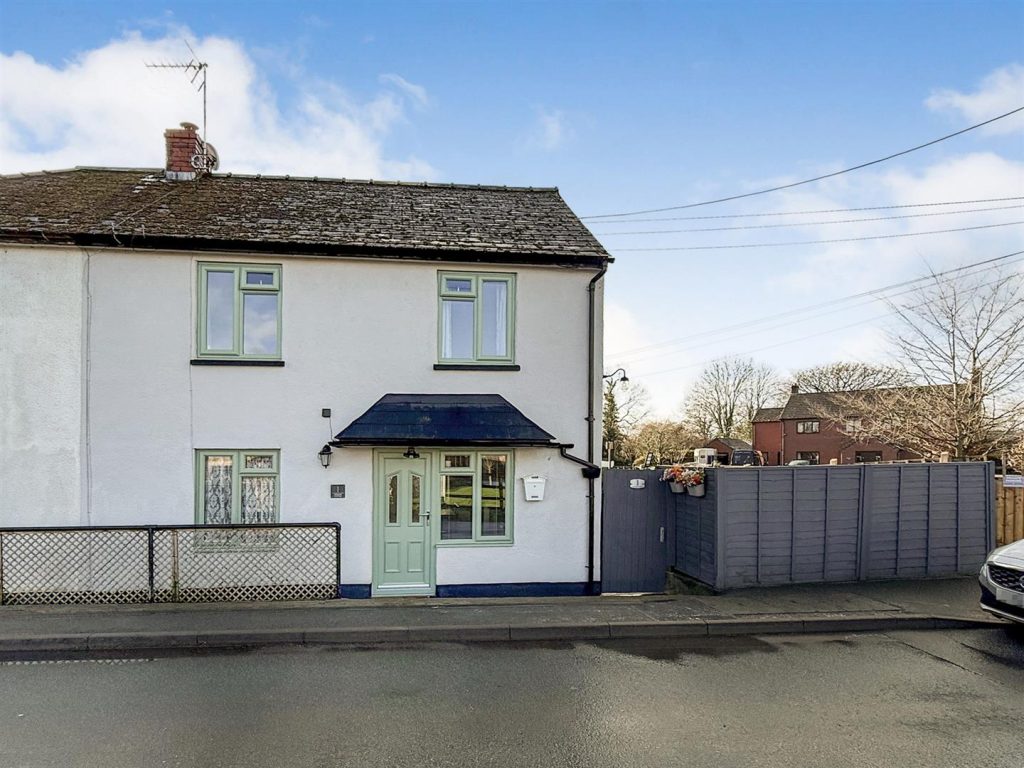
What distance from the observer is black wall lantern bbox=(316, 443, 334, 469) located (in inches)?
378

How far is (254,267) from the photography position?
9867 millimetres

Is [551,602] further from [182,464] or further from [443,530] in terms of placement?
Answer: [182,464]

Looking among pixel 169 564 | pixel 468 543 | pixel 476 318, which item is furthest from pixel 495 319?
pixel 169 564

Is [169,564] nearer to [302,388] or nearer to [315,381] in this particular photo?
[302,388]

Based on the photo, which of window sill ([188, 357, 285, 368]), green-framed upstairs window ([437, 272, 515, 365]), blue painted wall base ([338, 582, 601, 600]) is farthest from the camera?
green-framed upstairs window ([437, 272, 515, 365])

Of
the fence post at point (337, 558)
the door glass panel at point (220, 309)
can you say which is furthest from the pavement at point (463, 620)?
the door glass panel at point (220, 309)

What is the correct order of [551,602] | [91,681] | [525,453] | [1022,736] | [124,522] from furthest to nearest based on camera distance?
[525,453] < [124,522] < [551,602] < [91,681] < [1022,736]

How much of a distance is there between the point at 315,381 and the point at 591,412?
175 inches

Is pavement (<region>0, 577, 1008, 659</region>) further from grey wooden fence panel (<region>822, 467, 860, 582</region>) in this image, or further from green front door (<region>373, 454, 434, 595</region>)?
green front door (<region>373, 454, 434, 595</region>)

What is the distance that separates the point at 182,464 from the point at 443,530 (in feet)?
13.4

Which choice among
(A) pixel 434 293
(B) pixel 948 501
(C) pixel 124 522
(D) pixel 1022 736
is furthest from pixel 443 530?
(B) pixel 948 501

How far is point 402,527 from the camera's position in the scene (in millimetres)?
9898

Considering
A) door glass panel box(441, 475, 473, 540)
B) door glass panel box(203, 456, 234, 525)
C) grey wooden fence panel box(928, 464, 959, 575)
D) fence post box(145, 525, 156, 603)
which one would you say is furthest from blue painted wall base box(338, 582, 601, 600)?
grey wooden fence panel box(928, 464, 959, 575)

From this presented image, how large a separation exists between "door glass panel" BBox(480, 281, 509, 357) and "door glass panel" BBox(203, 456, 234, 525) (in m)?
4.41
